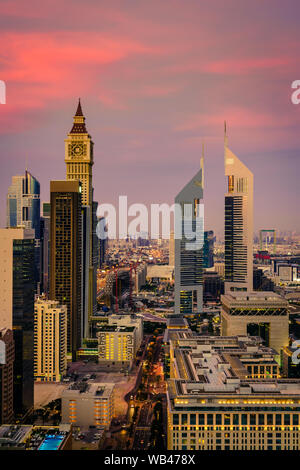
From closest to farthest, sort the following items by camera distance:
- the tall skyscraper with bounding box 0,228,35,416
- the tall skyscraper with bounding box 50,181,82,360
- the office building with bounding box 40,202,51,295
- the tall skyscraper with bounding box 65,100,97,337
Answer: the tall skyscraper with bounding box 0,228,35,416, the tall skyscraper with bounding box 50,181,82,360, the tall skyscraper with bounding box 65,100,97,337, the office building with bounding box 40,202,51,295

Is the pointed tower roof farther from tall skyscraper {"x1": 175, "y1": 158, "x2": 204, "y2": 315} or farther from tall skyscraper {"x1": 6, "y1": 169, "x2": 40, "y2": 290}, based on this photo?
tall skyscraper {"x1": 6, "y1": 169, "x2": 40, "y2": 290}

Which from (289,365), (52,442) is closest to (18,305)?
(52,442)

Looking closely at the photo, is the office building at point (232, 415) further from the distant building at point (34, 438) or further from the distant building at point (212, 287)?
the distant building at point (212, 287)

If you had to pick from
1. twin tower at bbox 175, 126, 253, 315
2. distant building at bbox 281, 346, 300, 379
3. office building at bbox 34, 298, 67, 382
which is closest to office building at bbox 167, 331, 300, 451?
distant building at bbox 281, 346, 300, 379

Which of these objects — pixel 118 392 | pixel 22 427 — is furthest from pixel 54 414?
pixel 22 427

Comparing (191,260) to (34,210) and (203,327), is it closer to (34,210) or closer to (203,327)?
(203,327)

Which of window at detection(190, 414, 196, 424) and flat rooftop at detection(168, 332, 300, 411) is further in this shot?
flat rooftop at detection(168, 332, 300, 411)

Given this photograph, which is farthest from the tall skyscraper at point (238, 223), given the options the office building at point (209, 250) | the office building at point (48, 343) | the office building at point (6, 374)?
Answer: the office building at point (6, 374)
